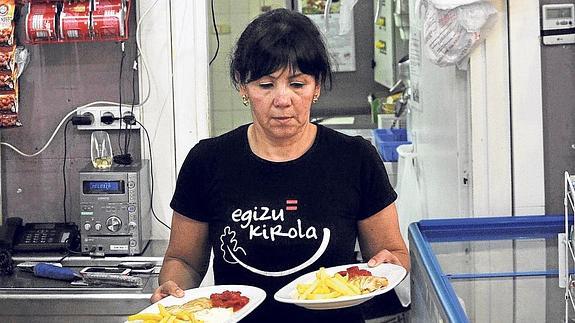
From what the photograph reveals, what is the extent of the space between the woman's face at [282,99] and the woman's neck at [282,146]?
0.04 meters

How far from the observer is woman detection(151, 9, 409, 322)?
181 centimetres

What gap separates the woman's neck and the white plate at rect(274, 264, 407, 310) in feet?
0.80

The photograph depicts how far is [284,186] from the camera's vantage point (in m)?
1.84

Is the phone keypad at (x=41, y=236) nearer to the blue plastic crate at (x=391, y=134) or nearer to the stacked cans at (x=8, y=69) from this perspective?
the stacked cans at (x=8, y=69)

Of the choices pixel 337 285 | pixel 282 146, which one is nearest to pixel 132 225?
pixel 282 146

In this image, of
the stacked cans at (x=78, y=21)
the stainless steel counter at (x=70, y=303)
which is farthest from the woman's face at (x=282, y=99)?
the stacked cans at (x=78, y=21)

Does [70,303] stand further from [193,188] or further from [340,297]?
[340,297]

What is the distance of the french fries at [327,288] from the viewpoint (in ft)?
5.43

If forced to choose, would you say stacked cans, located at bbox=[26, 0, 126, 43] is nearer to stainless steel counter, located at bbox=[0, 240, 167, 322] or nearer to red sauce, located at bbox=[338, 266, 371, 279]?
stainless steel counter, located at bbox=[0, 240, 167, 322]

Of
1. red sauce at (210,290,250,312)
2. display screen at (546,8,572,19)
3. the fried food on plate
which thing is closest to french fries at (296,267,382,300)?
the fried food on plate

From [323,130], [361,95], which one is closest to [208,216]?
[323,130]

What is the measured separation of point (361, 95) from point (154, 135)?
1.91 m

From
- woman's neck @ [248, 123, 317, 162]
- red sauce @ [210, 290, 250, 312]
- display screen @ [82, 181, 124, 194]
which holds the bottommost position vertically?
red sauce @ [210, 290, 250, 312]

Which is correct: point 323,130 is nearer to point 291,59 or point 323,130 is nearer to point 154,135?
point 291,59
